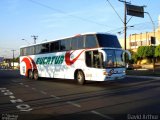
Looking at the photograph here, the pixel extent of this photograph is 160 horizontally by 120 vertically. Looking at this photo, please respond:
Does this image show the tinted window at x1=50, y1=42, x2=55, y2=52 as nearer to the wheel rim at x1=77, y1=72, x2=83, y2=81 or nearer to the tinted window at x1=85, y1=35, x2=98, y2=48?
the wheel rim at x1=77, y1=72, x2=83, y2=81

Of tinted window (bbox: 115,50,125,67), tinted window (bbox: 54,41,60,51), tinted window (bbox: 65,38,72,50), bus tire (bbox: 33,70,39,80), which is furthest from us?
bus tire (bbox: 33,70,39,80)

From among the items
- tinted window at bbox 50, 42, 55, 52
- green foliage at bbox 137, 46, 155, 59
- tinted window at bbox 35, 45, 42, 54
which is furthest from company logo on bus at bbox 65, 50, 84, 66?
green foliage at bbox 137, 46, 155, 59

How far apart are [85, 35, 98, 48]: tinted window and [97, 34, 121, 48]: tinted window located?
0.37 meters

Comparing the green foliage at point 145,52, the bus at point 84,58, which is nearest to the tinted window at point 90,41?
the bus at point 84,58

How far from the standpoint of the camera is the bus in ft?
69.1

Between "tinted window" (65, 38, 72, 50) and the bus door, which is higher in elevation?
"tinted window" (65, 38, 72, 50)

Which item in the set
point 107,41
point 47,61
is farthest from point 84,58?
point 47,61

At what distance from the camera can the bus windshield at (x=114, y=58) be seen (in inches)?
829

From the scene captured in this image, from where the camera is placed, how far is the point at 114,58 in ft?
70.1

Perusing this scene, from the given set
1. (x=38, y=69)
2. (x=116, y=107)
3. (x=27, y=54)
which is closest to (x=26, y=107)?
(x=116, y=107)

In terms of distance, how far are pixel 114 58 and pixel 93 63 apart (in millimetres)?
1434

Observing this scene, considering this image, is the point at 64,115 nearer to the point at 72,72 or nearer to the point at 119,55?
the point at 119,55

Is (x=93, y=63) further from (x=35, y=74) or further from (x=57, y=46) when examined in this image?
(x=35, y=74)

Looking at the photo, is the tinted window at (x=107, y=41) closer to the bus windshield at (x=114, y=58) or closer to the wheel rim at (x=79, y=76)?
the bus windshield at (x=114, y=58)
